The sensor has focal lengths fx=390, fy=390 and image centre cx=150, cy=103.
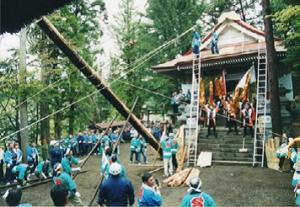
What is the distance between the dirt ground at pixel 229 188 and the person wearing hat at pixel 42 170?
3.42ft

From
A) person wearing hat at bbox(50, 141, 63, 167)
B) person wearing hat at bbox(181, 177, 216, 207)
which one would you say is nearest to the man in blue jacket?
person wearing hat at bbox(50, 141, 63, 167)

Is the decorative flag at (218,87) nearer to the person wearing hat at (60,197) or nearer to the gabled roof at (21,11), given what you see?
the gabled roof at (21,11)

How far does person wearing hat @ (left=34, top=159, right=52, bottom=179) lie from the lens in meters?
16.7

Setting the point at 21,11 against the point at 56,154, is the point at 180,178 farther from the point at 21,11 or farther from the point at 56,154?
the point at 21,11

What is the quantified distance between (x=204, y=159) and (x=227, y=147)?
5.09 ft

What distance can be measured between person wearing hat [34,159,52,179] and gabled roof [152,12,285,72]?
30.7 ft

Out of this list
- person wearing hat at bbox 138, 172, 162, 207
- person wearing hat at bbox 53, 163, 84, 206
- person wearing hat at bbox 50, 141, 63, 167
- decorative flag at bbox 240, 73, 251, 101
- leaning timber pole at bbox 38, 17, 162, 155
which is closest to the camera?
person wearing hat at bbox 138, 172, 162, 207

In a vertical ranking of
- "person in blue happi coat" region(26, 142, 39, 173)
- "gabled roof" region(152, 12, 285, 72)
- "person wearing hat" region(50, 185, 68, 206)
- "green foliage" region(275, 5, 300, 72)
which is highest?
"gabled roof" region(152, 12, 285, 72)

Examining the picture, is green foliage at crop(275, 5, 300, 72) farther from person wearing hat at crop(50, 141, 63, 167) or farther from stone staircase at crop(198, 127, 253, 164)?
person wearing hat at crop(50, 141, 63, 167)

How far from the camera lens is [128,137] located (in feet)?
109

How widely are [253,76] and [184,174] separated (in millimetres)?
7346

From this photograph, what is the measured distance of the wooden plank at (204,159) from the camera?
57.3 ft

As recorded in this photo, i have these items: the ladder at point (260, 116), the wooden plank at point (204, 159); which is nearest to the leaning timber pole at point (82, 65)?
the wooden plank at point (204, 159)

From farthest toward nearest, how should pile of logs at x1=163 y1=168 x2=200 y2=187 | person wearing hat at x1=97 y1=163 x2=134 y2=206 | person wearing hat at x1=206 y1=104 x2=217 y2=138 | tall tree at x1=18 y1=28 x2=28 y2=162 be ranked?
person wearing hat at x1=206 y1=104 x2=217 y2=138
tall tree at x1=18 y1=28 x2=28 y2=162
pile of logs at x1=163 y1=168 x2=200 y2=187
person wearing hat at x1=97 y1=163 x2=134 y2=206
